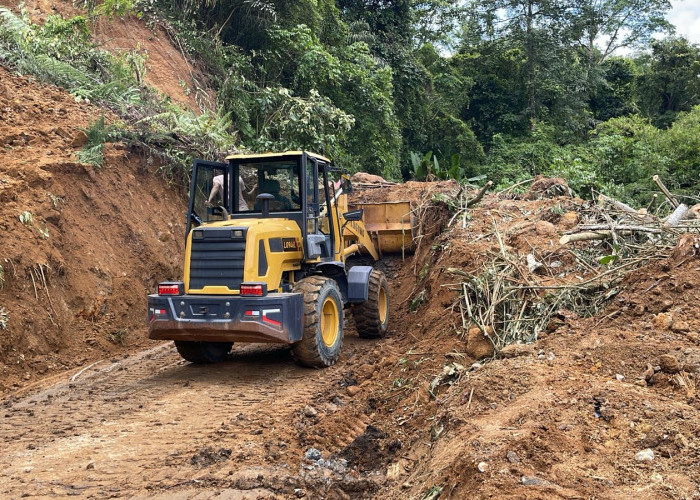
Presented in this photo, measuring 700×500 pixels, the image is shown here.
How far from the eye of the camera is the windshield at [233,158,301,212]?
7.69 metres

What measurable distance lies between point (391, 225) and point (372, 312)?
302cm

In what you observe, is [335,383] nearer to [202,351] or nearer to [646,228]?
[202,351]

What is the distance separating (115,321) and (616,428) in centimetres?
727

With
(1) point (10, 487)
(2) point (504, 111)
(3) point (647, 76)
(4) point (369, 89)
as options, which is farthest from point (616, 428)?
(3) point (647, 76)

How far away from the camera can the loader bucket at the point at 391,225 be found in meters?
11.2

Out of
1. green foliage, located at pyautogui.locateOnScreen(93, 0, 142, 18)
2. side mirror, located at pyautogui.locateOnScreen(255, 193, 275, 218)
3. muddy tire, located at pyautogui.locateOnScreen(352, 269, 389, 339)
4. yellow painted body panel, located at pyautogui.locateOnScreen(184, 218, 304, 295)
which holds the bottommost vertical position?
muddy tire, located at pyautogui.locateOnScreen(352, 269, 389, 339)

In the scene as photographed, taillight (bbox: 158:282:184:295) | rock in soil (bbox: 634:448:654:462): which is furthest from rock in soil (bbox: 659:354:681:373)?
taillight (bbox: 158:282:184:295)

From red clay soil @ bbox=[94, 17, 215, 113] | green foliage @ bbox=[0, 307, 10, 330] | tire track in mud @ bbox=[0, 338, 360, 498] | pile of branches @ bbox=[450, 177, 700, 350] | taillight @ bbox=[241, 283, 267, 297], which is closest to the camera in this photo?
tire track in mud @ bbox=[0, 338, 360, 498]

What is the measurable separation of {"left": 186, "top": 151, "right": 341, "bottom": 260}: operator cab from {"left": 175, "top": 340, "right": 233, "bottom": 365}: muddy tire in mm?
1432

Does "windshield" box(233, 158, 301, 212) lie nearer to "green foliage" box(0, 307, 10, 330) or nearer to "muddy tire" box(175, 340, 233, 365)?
"muddy tire" box(175, 340, 233, 365)

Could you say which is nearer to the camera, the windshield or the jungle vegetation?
the windshield

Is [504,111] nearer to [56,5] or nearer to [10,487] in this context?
[56,5]

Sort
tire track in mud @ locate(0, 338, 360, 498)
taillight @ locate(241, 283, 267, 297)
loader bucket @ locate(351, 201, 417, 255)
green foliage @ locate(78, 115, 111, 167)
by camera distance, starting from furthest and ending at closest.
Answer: loader bucket @ locate(351, 201, 417, 255) → green foliage @ locate(78, 115, 111, 167) → taillight @ locate(241, 283, 267, 297) → tire track in mud @ locate(0, 338, 360, 498)

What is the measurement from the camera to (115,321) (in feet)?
29.3
